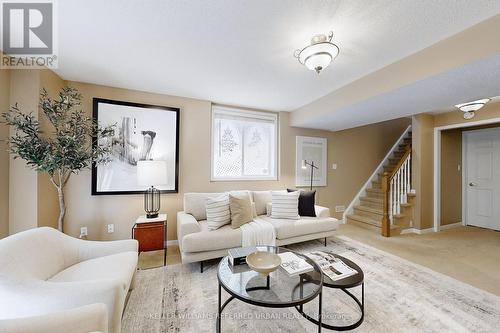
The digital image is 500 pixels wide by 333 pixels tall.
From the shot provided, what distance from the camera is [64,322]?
96cm

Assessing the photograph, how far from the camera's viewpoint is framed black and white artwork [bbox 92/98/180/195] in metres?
2.87

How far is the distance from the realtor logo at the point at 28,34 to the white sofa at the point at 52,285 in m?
1.71

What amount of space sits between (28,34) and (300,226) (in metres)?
3.61

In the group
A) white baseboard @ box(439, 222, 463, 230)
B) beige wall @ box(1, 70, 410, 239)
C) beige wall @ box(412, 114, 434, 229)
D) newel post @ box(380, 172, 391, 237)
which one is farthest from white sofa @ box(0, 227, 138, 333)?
white baseboard @ box(439, 222, 463, 230)

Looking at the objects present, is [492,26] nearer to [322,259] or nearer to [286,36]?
[286,36]

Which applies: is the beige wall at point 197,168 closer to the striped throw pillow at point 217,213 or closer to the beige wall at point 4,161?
the beige wall at point 4,161

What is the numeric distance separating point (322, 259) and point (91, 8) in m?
2.85

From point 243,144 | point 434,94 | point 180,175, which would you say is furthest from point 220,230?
point 434,94

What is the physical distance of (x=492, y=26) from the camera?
4.99 feet

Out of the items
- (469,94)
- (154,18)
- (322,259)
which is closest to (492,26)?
(469,94)

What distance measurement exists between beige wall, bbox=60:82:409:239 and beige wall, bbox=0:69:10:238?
60 cm

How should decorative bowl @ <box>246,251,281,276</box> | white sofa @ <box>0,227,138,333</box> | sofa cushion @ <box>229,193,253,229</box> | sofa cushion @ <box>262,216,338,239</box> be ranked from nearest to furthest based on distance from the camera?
white sofa @ <box>0,227,138,333</box>, decorative bowl @ <box>246,251,281,276</box>, sofa cushion @ <box>229,193,253,229</box>, sofa cushion @ <box>262,216,338,239</box>

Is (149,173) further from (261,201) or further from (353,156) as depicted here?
(353,156)

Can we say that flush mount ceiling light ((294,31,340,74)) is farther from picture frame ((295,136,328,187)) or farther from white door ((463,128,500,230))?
white door ((463,128,500,230))
